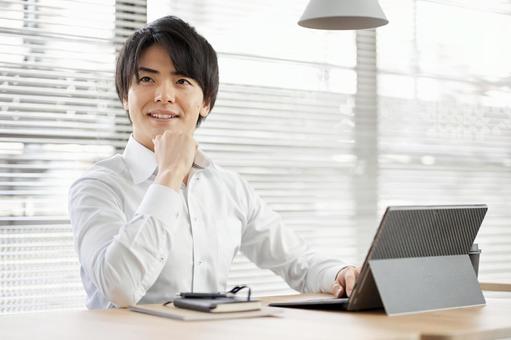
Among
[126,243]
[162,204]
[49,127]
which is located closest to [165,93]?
[162,204]

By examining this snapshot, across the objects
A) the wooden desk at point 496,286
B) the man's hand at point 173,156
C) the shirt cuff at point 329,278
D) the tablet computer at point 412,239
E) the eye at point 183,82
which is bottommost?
the wooden desk at point 496,286

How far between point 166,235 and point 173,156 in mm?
247

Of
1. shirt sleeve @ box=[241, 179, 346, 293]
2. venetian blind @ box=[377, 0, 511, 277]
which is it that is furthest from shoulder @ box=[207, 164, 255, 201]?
venetian blind @ box=[377, 0, 511, 277]

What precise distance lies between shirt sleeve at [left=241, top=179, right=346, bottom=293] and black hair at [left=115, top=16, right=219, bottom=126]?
0.39m

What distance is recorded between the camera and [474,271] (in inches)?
79.9

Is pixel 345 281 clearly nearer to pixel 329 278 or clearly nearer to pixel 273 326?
pixel 329 278

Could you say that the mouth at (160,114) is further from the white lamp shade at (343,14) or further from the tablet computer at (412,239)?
the tablet computer at (412,239)

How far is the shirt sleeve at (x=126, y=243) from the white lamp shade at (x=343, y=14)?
85 cm

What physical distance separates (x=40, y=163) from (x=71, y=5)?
2.05 feet

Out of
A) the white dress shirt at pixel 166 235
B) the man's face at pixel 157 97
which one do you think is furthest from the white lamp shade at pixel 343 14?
the white dress shirt at pixel 166 235

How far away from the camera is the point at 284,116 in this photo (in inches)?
153

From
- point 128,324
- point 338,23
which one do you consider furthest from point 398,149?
point 128,324

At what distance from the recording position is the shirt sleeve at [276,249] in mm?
2496

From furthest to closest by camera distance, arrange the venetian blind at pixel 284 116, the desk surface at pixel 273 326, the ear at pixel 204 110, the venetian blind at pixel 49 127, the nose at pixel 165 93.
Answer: the venetian blind at pixel 284 116
the venetian blind at pixel 49 127
the ear at pixel 204 110
the nose at pixel 165 93
the desk surface at pixel 273 326
